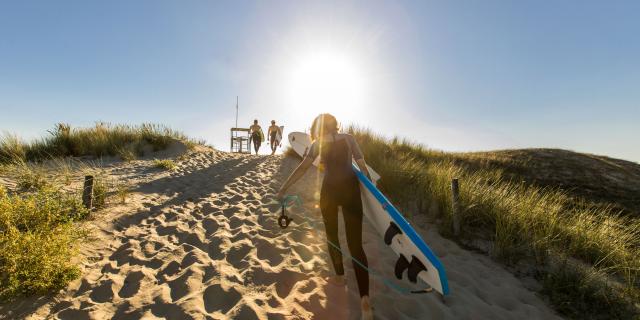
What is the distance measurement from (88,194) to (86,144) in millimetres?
6653

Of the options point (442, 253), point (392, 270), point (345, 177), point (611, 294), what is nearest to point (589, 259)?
point (611, 294)

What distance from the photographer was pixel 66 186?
552cm

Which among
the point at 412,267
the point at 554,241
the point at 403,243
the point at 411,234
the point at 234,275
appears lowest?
the point at 234,275

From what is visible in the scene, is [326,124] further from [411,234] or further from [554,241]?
[554,241]

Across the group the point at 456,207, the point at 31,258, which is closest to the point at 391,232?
the point at 456,207

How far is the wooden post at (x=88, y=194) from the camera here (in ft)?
14.5

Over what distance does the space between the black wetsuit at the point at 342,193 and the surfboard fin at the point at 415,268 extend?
537 mm

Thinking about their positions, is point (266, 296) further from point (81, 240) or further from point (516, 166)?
point (516, 166)

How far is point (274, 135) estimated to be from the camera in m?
14.1

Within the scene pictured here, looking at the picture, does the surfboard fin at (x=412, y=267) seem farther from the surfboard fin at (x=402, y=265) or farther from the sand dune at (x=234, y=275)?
the sand dune at (x=234, y=275)

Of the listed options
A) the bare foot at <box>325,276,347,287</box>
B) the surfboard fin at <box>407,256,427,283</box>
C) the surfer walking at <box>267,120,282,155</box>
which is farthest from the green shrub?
the surfer walking at <box>267,120,282,155</box>

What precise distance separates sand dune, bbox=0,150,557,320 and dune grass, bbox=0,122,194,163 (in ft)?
17.5

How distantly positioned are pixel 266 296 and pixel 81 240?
2677mm

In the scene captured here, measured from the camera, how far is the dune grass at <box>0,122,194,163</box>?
8188 mm
